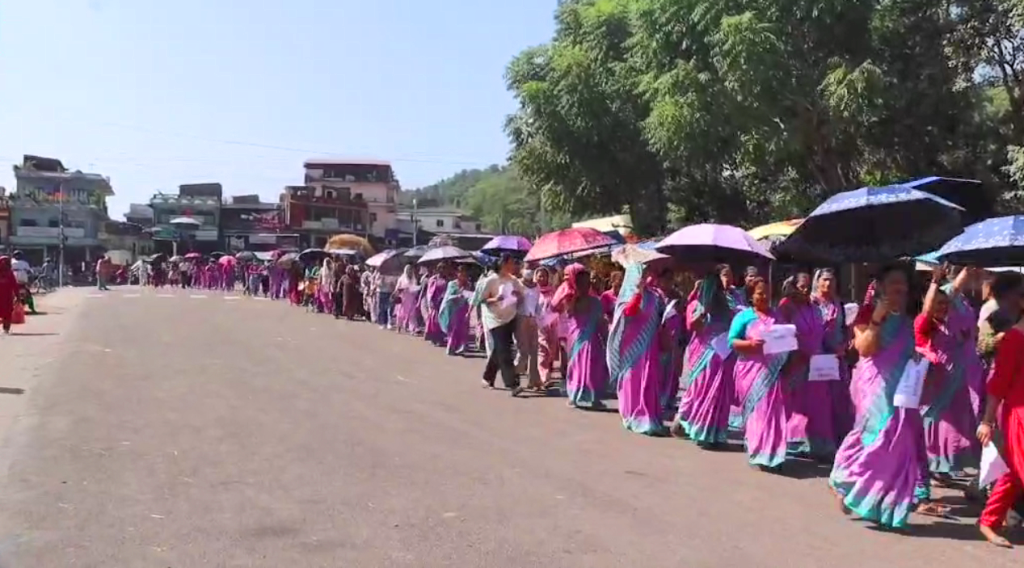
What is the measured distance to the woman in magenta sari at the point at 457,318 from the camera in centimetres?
1942

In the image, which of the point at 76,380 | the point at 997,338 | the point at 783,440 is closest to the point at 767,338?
the point at 783,440

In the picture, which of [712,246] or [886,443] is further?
[712,246]

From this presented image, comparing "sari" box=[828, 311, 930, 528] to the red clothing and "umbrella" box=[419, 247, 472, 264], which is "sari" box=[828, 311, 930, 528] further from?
"umbrella" box=[419, 247, 472, 264]

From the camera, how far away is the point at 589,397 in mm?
12281

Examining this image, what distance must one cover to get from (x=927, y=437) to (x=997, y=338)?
135 centimetres

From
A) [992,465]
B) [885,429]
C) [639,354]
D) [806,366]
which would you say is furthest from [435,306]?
[992,465]

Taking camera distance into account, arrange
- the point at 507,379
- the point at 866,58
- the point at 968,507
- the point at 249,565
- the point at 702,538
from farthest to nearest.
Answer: the point at 866,58, the point at 507,379, the point at 968,507, the point at 702,538, the point at 249,565

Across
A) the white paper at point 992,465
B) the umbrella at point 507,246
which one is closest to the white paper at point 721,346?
the white paper at point 992,465

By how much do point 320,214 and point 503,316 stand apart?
7404 centimetres

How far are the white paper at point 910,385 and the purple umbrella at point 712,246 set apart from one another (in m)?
3.08

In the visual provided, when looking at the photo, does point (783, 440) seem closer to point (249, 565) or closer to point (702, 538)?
point (702, 538)

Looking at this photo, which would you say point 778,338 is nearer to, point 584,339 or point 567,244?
point 584,339

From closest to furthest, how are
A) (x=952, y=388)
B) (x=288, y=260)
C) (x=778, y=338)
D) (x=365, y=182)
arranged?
(x=952, y=388) < (x=778, y=338) < (x=288, y=260) < (x=365, y=182)

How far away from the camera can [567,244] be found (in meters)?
15.0
